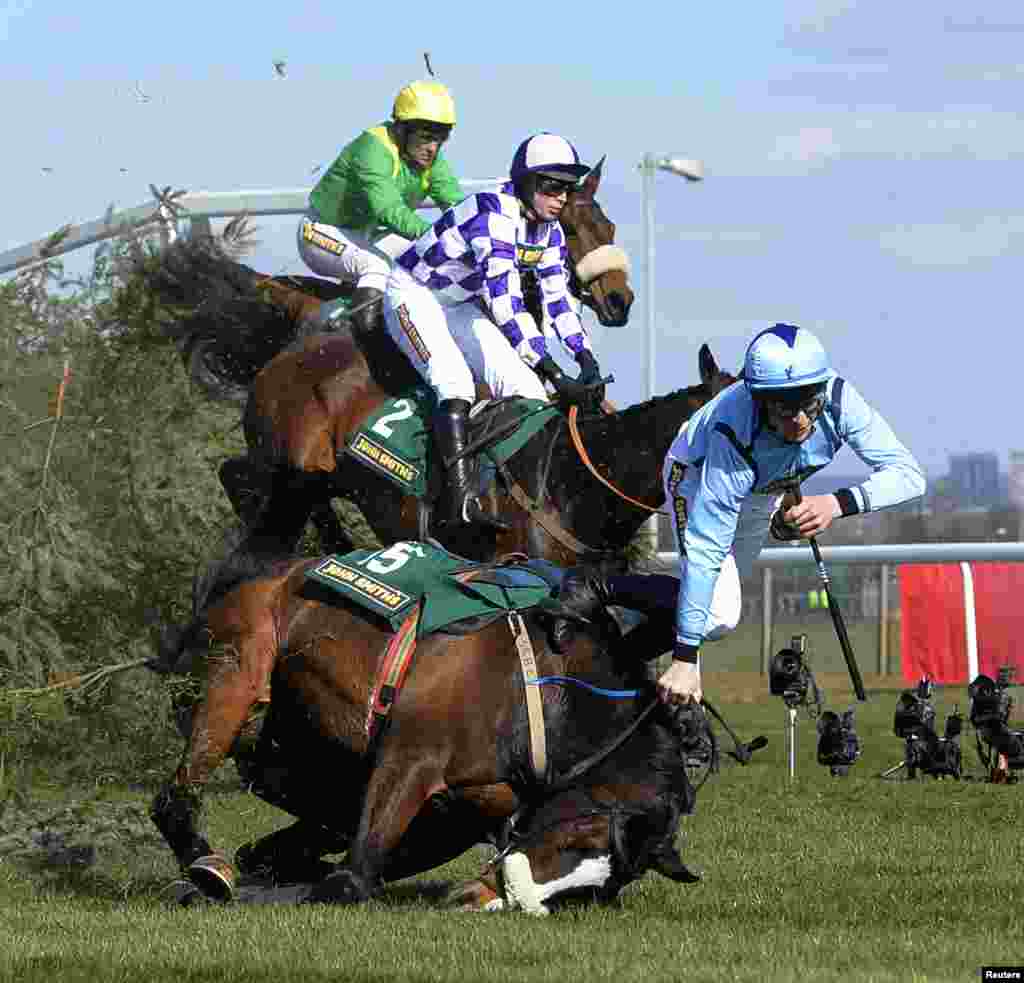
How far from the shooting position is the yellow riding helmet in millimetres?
10375

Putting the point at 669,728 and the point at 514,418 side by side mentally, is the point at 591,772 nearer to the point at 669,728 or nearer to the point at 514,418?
the point at 669,728

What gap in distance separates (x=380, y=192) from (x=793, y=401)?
185 inches

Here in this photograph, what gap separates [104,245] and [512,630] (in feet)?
15.7

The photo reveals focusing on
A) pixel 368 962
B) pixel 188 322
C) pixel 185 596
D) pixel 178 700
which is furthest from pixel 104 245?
pixel 368 962

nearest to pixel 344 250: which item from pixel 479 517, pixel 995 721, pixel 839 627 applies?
pixel 479 517

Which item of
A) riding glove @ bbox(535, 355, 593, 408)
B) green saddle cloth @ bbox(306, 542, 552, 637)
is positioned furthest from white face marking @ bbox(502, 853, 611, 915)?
riding glove @ bbox(535, 355, 593, 408)

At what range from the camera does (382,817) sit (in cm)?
615

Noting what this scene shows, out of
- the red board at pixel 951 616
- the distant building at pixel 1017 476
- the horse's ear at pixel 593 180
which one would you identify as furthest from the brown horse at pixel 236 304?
the distant building at pixel 1017 476

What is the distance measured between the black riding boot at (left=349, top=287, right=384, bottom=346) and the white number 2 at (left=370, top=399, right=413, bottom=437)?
541mm

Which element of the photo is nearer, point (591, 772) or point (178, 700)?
point (591, 772)

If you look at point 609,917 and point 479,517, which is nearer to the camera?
point 609,917

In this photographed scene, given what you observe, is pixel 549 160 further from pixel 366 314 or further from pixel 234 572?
pixel 234 572

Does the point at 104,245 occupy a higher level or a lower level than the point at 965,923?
higher

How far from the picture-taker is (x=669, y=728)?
6320mm
